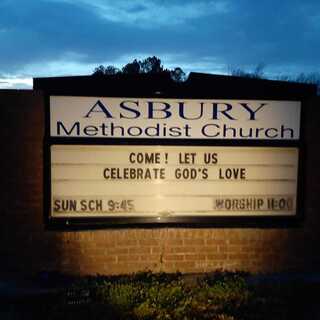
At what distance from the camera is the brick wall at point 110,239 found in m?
6.91

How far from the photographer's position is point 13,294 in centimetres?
648

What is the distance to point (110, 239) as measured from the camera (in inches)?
282

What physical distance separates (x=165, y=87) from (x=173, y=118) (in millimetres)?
417

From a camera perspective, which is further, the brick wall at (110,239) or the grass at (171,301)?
the brick wall at (110,239)

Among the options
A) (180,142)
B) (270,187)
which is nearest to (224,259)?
(270,187)

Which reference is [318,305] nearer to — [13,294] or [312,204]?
[312,204]

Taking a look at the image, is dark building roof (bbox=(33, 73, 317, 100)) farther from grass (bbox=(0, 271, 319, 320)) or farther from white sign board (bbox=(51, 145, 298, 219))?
grass (bbox=(0, 271, 319, 320))

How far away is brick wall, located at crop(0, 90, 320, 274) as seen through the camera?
691 centimetres

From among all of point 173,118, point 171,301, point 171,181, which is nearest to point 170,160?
point 171,181

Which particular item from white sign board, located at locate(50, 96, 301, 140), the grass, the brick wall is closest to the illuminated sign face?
white sign board, located at locate(50, 96, 301, 140)

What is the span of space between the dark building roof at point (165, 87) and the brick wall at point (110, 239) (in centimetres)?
30

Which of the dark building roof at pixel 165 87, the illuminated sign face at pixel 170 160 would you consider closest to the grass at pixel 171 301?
the illuminated sign face at pixel 170 160

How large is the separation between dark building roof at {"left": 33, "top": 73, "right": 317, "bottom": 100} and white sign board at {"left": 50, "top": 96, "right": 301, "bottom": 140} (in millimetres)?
79

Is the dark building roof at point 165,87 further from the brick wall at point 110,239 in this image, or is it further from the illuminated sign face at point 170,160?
the brick wall at point 110,239
